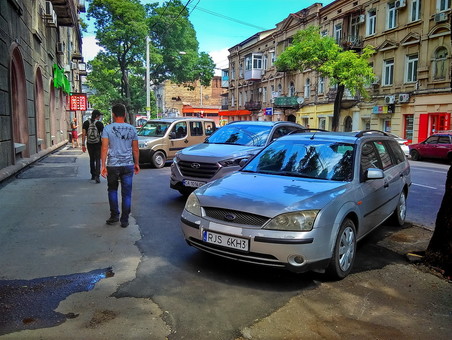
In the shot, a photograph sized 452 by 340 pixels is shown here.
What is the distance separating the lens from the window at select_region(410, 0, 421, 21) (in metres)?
24.5

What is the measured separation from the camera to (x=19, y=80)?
1192 centimetres

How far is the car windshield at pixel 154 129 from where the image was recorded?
14091mm

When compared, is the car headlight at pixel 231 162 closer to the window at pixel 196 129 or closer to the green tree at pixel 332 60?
the window at pixel 196 129

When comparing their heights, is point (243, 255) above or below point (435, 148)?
below

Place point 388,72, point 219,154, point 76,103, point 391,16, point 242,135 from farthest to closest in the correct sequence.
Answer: point 388,72 < point 391,16 < point 76,103 < point 242,135 < point 219,154

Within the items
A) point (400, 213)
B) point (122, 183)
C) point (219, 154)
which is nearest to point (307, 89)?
point (219, 154)

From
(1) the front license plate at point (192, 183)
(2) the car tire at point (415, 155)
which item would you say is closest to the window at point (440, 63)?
(2) the car tire at point (415, 155)

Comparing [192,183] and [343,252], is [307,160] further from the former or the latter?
[192,183]

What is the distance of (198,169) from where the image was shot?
7.56 m

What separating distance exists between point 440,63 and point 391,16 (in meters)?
6.14

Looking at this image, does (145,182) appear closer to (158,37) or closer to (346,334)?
(346,334)

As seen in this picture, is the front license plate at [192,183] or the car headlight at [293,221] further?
the front license plate at [192,183]

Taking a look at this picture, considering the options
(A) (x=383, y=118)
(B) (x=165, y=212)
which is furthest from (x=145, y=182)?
(A) (x=383, y=118)

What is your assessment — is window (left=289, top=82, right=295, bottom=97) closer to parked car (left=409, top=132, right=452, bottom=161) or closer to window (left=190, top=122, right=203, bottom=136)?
parked car (left=409, top=132, right=452, bottom=161)
